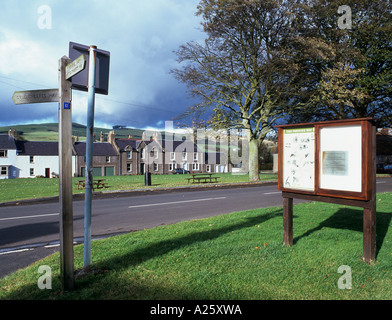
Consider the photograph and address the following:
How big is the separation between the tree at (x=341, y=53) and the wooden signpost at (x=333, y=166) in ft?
56.5

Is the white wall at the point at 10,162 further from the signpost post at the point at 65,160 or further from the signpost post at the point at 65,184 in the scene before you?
the signpost post at the point at 65,184

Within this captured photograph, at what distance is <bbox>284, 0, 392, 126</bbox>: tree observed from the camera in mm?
21125

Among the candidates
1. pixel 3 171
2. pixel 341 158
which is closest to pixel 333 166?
pixel 341 158

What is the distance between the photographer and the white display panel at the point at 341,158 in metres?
4.73

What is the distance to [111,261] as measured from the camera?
4723 millimetres

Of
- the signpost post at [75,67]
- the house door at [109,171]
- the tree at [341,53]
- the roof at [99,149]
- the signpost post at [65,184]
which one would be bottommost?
the house door at [109,171]

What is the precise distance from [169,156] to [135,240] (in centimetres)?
6611

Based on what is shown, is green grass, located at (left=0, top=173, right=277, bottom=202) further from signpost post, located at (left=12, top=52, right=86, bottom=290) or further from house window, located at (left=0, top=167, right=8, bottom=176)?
house window, located at (left=0, top=167, right=8, bottom=176)

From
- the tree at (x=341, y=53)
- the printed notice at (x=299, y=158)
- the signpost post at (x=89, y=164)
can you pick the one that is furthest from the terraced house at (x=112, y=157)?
the printed notice at (x=299, y=158)

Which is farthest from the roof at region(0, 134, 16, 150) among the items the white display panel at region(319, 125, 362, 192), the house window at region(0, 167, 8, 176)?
the white display panel at region(319, 125, 362, 192)

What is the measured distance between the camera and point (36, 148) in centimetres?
6125

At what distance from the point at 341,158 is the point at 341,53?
20.5 m

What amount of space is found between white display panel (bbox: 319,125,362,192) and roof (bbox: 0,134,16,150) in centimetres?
6519

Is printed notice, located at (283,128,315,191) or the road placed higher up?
printed notice, located at (283,128,315,191)
